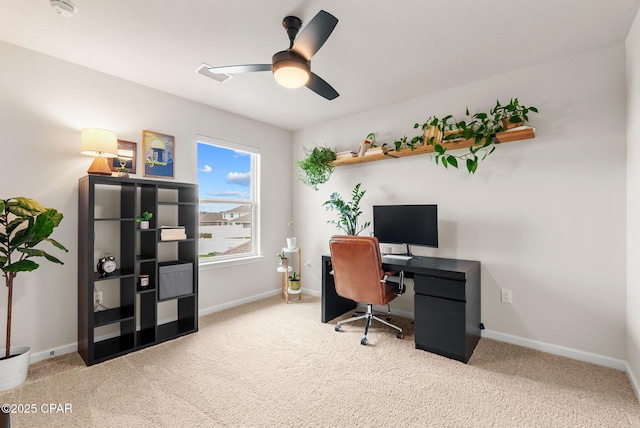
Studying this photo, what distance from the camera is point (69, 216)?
8.48 ft

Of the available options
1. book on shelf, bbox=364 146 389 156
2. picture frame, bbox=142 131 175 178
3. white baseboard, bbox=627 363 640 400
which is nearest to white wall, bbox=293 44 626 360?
white baseboard, bbox=627 363 640 400

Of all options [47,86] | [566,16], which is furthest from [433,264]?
[47,86]

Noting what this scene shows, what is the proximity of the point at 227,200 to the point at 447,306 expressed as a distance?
287 centimetres

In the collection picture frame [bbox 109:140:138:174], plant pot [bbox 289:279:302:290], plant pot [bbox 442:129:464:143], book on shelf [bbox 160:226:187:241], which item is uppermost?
plant pot [bbox 442:129:464:143]

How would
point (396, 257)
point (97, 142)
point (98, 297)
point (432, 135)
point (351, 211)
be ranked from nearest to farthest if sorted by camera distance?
point (97, 142), point (98, 297), point (432, 135), point (396, 257), point (351, 211)

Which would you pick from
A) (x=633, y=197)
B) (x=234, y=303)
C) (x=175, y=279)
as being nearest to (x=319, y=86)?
(x=175, y=279)

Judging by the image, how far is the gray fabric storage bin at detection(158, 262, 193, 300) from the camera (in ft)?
9.30

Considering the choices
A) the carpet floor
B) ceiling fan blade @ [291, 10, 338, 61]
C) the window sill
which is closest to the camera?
ceiling fan blade @ [291, 10, 338, 61]

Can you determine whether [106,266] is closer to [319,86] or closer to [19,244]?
[19,244]

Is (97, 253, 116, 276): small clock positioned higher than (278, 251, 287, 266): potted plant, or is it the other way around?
(97, 253, 116, 276): small clock

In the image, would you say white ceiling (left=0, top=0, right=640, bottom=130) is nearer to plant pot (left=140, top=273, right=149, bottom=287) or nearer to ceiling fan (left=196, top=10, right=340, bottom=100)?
ceiling fan (left=196, top=10, right=340, bottom=100)

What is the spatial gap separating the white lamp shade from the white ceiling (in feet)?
2.06

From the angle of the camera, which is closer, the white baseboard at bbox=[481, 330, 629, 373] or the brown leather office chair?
the white baseboard at bbox=[481, 330, 629, 373]

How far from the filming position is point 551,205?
8.41 feet
